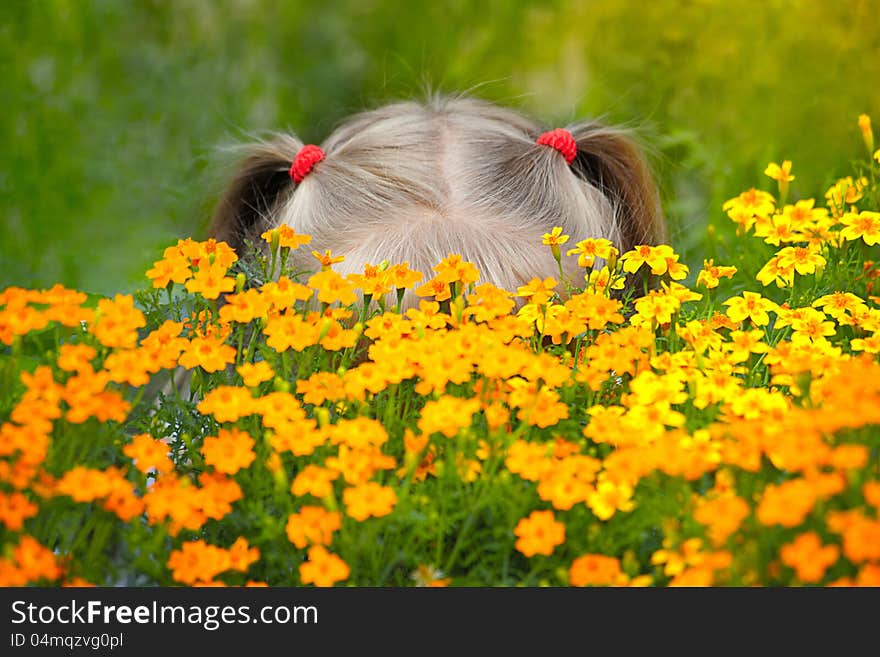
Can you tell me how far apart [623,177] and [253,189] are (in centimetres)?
79

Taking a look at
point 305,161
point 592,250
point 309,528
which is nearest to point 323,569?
point 309,528

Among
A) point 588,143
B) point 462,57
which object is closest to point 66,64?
point 462,57

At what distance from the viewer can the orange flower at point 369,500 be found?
92 cm

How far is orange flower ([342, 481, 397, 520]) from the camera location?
0.92 meters

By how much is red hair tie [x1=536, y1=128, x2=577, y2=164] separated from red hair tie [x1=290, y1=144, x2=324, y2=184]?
44 cm

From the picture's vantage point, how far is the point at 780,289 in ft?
5.98

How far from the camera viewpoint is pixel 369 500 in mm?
928

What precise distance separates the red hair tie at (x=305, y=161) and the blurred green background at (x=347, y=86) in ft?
2.08

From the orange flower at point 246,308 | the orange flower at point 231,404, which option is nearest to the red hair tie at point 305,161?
the orange flower at point 246,308

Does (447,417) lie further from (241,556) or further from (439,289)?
(439,289)

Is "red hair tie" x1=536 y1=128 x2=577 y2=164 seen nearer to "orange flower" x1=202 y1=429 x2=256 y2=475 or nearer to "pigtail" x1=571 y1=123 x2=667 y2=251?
"pigtail" x1=571 y1=123 x2=667 y2=251

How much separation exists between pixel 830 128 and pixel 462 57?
1063mm

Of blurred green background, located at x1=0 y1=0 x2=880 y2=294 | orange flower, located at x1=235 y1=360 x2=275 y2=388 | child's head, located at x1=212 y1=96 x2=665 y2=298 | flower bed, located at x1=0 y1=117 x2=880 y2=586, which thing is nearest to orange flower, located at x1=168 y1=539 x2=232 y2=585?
flower bed, located at x1=0 y1=117 x2=880 y2=586

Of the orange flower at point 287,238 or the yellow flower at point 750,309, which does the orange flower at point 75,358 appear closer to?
the orange flower at point 287,238
